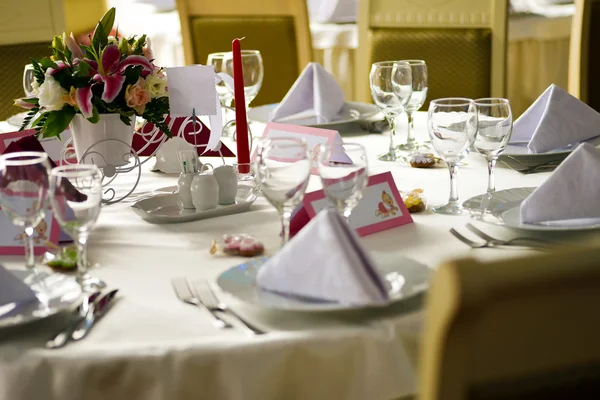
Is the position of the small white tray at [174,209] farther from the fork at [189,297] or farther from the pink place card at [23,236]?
the fork at [189,297]

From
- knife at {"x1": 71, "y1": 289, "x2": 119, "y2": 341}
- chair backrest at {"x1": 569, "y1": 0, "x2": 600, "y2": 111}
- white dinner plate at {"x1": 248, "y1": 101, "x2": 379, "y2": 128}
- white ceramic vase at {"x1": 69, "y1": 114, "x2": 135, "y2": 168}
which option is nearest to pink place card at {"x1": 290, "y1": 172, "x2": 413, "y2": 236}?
knife at {"x1": 71, "y1": 289, "x2": 119, "y2": 341}

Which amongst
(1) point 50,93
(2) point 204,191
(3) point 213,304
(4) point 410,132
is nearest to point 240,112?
(2) point 204,191

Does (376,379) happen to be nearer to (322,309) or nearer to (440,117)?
(322,309)

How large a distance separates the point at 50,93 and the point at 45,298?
0.51m

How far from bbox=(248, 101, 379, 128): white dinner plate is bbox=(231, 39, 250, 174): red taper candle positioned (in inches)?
15.2

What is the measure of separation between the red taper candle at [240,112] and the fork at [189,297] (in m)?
0.57

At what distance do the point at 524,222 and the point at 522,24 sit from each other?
7.90ft

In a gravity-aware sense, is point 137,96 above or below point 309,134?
above

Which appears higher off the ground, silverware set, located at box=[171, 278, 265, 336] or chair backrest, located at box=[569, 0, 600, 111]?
chair backrest, located at box=[569, 0, 600, 111]

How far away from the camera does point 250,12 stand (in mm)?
2932

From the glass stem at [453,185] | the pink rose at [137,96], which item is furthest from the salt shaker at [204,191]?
the glass stem at [453,185]

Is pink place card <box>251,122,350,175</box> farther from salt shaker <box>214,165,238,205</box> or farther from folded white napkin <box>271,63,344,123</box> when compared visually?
folded white napkin <box>271,63,344,123</box>

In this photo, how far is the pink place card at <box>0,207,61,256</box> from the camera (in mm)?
1224

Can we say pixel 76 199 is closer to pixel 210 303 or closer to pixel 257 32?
pixel 210 303
